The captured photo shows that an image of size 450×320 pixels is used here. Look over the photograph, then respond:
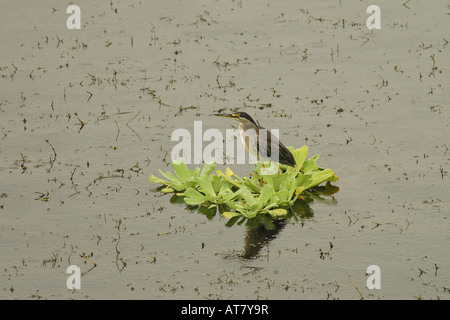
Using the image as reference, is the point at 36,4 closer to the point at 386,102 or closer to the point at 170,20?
the point at 170,20

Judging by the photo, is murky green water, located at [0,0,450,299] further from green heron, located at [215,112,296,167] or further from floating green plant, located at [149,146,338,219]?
green heron, located at [215,112,296,167]

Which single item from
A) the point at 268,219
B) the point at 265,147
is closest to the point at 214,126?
the point at 265,147

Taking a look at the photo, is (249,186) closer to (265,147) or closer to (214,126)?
(265,147)

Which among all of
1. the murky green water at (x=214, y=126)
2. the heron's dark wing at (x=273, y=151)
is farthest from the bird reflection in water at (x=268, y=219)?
the heron's dark wing at (x=273, y=151)

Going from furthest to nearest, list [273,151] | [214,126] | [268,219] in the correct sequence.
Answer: [214,126] < [273,151] < [268,219]

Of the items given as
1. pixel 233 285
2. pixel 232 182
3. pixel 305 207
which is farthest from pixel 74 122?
pixel 233 285

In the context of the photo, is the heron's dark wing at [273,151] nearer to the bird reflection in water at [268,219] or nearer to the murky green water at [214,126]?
the bird reflection in water at [268,219]
